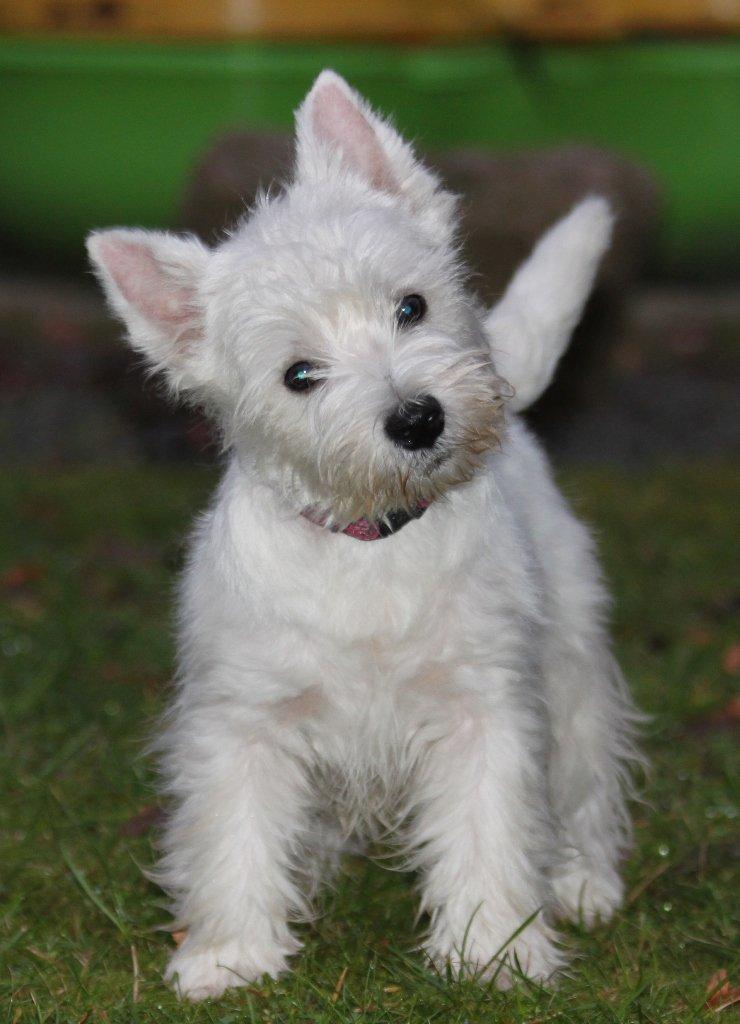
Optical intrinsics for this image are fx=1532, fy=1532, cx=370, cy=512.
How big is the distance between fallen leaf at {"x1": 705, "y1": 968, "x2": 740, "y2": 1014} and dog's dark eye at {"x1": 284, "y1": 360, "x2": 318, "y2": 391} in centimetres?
164

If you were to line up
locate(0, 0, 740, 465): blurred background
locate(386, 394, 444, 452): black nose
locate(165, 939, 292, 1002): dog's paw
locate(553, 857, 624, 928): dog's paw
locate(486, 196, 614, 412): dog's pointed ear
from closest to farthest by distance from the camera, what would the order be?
1. locate(386, 394, 444, 452): black nose
2. locate(165, 939, 292, 1002): dog's paw
3. locate(553, 857, 624, 928): dog's paw
4. locate(486, 196, 614, 412): dog's pointed ear
5. locate(0, 0, 740, 465): blurred background

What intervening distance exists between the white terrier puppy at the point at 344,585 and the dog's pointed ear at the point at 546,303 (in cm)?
35

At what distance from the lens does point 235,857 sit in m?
3.61

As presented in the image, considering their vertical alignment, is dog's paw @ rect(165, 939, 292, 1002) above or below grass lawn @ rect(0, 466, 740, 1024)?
above

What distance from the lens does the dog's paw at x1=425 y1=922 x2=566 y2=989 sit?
345 cm

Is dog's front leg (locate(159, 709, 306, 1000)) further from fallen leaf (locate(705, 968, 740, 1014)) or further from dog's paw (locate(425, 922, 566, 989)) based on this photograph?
fallen leaf (locate(705, 968, 740, 1014))

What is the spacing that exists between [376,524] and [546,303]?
107cm

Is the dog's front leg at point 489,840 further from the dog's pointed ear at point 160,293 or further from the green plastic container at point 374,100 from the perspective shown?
the green plastic container at point 374,100

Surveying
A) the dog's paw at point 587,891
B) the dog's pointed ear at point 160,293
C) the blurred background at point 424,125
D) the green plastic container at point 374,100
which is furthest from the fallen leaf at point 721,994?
the green plastic container at point 374,100

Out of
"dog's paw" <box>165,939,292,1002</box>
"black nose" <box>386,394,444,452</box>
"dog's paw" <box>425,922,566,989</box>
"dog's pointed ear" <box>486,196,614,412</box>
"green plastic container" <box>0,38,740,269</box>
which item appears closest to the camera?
"black nose" <box>386,394,444,452</box>

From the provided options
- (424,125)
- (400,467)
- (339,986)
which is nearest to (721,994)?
(339,986)

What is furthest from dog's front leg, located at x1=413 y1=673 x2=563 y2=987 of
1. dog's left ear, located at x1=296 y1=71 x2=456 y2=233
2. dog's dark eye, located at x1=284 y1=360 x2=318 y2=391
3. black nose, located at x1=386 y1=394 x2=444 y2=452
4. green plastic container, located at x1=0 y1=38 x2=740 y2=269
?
green plastic container, located at x1=0 y1=38 x2=740 y2=269

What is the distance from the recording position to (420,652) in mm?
3508

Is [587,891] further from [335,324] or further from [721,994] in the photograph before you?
[335,324]
